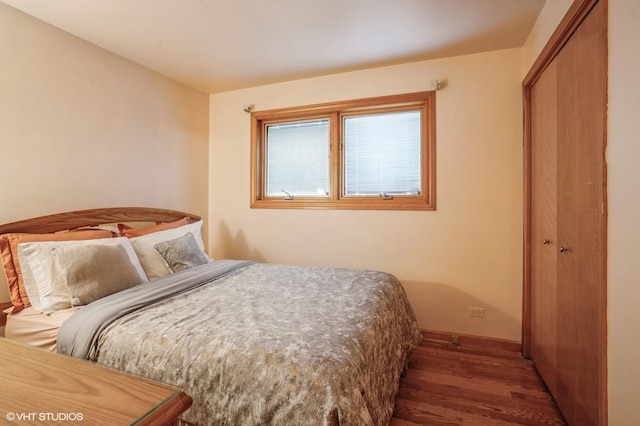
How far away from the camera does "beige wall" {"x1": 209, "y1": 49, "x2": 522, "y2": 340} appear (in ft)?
8.56

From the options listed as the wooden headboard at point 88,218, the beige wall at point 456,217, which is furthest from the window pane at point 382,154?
the wooden headboard at point 88,218

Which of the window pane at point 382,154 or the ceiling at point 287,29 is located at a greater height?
the ceiling at point 287,29

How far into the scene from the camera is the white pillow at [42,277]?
5.76ft

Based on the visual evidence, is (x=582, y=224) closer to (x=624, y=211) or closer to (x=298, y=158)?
(x=624, y=211)

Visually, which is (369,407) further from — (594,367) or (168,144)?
(168,144)

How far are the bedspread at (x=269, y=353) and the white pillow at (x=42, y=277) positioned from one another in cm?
54

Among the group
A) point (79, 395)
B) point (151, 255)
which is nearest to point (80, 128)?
point (151, 255)

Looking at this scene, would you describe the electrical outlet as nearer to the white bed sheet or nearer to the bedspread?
the bedspread

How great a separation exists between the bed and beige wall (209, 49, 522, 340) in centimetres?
59

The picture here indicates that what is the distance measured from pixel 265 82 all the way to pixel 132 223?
193cm

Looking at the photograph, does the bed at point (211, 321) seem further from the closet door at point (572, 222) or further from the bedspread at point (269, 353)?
the closet door at point (572, 222)

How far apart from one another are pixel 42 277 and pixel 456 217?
299 cm

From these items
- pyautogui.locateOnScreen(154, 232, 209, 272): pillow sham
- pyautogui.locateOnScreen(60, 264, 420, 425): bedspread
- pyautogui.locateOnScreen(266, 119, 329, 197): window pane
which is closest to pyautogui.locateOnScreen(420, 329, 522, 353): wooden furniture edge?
pyautogui.locateOnScreen(60, 264, 420, 425): bedspread

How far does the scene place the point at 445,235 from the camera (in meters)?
2.78
